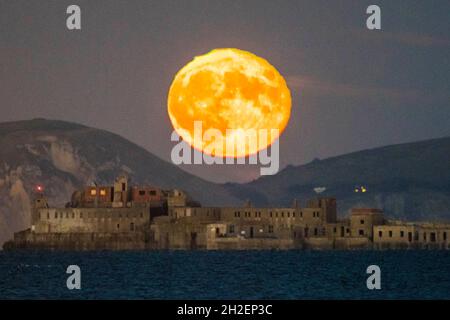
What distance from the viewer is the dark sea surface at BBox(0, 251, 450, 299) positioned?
133m

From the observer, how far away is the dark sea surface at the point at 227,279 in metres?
133

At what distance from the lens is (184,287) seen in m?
141

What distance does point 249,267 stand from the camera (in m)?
177

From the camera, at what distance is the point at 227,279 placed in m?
153
